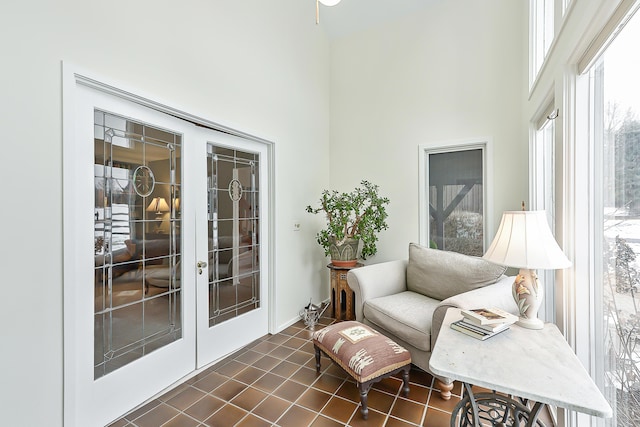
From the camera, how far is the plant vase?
11.4 feet

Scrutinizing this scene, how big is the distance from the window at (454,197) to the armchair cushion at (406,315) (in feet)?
3.20

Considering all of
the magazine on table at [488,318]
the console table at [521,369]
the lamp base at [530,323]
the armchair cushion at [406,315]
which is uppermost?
the magazine on table at [488,318]

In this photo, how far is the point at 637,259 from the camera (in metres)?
1.07

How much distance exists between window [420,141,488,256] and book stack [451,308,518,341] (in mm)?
1887

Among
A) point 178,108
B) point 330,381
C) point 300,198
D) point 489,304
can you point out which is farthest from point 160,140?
point 489,304

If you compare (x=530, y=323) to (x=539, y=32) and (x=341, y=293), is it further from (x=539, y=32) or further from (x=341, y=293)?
(x=539, y=32)

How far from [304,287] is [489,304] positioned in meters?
2.16

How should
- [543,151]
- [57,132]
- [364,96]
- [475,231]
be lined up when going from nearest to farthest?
[57,132], [543,151], [475,231], [364,96]

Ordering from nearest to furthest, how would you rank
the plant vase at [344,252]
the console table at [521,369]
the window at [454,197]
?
the console table at [521,369]
the window at [454,197]
the plant vase at [344,252]

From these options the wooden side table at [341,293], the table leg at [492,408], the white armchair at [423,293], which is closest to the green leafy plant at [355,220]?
the wooden side table at [341,293]

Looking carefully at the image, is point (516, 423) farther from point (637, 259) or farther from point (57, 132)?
point (57, 132)

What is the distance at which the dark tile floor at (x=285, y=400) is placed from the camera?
1.86 meters

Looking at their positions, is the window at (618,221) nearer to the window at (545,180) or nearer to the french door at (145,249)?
the window at (545,180)

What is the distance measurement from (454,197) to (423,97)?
128 cm
